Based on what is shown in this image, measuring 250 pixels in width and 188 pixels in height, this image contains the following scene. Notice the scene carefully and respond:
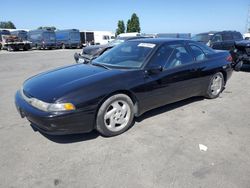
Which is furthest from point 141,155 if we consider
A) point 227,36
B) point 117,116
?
point 227,36

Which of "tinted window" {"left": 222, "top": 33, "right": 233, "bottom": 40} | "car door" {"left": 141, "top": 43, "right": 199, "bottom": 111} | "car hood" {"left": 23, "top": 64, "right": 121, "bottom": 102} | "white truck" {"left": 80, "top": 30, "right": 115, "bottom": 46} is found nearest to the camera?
"car hood" {"left": 23, "top": 64, "right": 121, "bottom": 102}

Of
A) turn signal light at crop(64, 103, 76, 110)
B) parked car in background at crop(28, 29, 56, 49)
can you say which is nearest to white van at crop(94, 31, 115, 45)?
parked car in background at crop(28, 29, 56, 49)

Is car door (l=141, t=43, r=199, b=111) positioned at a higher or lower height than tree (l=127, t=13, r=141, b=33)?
lower

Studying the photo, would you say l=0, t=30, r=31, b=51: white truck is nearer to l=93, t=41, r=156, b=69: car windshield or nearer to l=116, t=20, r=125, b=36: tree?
l=93, t=41, r=156, b=69: car windshield

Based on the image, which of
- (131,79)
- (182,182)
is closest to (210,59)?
(131,79)

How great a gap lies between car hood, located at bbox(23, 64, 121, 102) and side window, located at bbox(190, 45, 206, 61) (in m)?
1.92

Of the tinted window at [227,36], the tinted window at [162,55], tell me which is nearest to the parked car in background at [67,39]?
the tinted window at [227,36]

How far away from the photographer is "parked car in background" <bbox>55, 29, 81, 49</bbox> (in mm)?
31141

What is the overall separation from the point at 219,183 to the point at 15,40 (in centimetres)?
3056

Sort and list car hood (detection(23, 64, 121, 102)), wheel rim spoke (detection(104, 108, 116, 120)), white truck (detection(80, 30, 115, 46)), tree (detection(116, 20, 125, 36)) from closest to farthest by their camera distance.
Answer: car hood (detection(23, 64, 121, 102)) → wheel rim spoke (detection(104, 108, 116, 120)) → white truck (detection(80, 30, 115, 46)) → tree (detection(116, 20, 125, 36))

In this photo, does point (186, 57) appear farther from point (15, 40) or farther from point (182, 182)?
point (15, 40)

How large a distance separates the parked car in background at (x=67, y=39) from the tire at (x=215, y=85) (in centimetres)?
2854

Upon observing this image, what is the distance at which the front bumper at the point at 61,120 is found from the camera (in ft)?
9.10

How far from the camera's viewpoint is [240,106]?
464 cm
